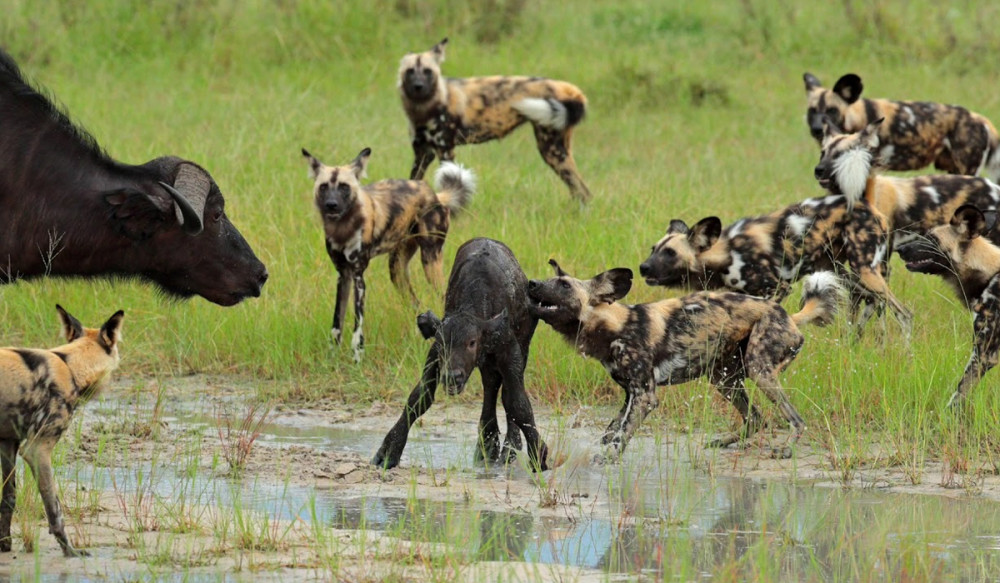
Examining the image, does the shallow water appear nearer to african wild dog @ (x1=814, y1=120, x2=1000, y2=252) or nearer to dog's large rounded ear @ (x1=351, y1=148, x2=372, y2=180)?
african wild dog @ (x1=814, y1=120, x2=1000, y2=252)

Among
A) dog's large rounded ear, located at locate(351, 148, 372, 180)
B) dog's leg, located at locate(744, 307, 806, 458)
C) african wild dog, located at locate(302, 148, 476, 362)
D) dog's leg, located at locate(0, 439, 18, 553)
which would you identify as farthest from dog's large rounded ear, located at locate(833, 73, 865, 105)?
dog's leg, located at locate(0, 439, 18, 553)

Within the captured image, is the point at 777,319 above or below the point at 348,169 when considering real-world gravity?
below

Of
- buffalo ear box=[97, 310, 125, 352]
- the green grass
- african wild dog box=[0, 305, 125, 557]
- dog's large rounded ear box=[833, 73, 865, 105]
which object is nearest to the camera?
african wild dog box=[0, 305, 125, 557]

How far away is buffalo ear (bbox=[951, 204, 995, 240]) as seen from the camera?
20.9 feet

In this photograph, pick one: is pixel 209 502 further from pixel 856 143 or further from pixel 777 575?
pixel 856 143

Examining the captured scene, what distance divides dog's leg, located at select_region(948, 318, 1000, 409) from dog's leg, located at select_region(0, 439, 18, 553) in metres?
3.71

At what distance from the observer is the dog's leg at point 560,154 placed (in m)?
11.0

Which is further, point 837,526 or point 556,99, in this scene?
point 556,99

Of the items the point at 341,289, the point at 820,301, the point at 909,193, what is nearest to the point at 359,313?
the point at 341,289

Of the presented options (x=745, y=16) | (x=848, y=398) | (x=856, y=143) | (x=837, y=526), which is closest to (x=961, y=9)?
(x=745, y=16)

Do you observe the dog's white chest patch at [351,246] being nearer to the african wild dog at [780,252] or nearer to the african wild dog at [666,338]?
the african wild dog at [780,252]

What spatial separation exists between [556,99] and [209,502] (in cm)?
728

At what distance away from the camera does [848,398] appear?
648 centimetres

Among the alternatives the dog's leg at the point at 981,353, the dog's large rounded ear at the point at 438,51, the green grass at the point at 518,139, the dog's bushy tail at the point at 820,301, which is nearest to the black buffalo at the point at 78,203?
the green grass at the point at 518,139
